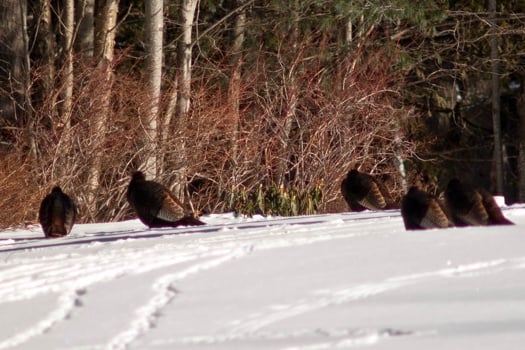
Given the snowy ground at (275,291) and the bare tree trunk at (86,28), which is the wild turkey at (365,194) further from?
the bare tree trunk at (86,28)

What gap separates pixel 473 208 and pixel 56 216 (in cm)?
348

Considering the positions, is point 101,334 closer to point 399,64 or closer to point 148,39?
point 148,39

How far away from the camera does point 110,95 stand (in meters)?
14.7

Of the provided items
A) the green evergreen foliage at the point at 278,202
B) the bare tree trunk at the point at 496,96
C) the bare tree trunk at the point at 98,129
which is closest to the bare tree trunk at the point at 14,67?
the bare tree trunk at the point at 98,129

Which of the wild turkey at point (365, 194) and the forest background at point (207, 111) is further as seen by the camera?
the forest background at point (207, 111)

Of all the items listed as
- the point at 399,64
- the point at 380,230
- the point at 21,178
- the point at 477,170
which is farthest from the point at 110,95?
the point at 477,170

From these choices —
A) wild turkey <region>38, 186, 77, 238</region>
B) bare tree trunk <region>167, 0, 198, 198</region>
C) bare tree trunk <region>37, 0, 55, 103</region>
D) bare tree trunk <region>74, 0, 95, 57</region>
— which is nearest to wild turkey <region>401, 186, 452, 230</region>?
wild turkey <region>38, 186, 77, 238</region>

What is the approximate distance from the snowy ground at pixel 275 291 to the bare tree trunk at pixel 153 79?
6254 mm

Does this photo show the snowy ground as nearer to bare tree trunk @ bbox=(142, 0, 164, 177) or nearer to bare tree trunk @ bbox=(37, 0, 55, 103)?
bare tree trunk @ bbox=(142, 0, 164, 177)

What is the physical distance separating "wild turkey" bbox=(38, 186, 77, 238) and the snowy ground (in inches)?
63.4

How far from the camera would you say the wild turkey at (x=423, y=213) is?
8.62 m

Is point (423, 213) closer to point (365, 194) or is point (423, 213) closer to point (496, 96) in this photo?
point (365, 194)

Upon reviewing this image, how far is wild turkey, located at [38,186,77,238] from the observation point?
10203 mm

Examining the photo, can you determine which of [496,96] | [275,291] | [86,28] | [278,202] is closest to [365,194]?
[278,202]
